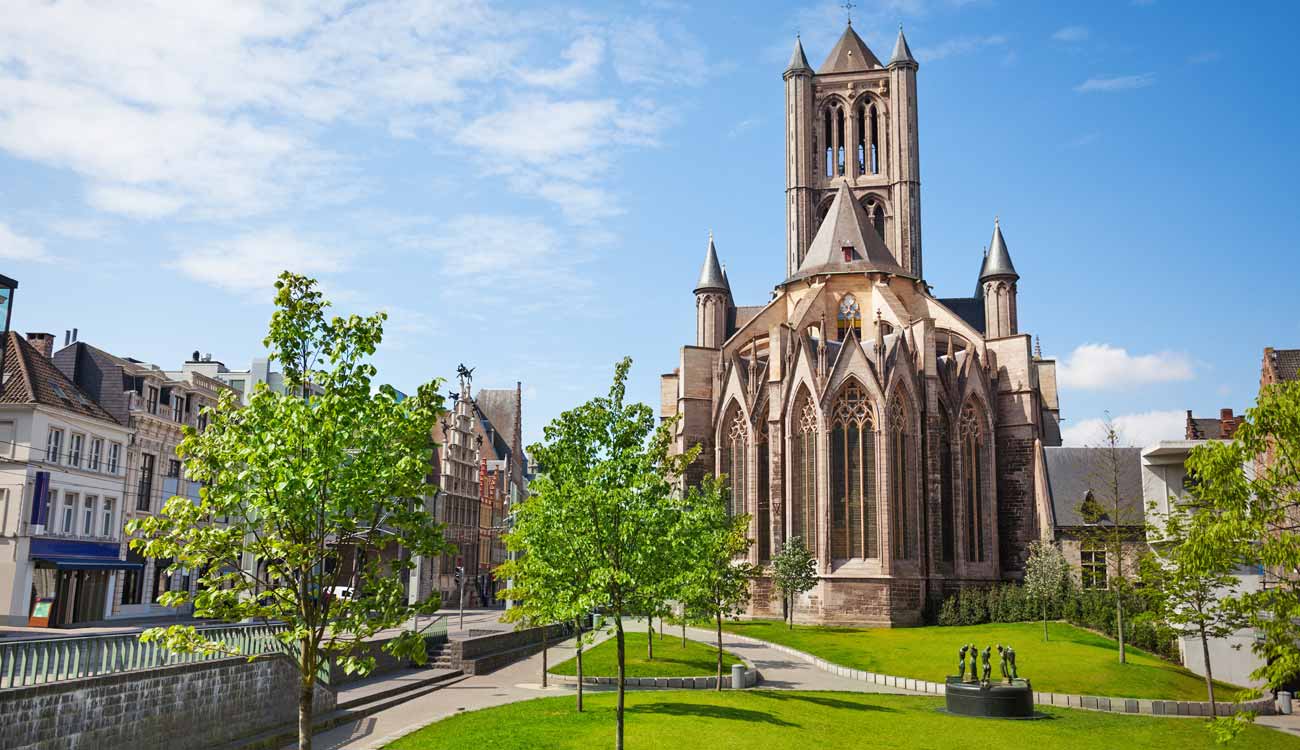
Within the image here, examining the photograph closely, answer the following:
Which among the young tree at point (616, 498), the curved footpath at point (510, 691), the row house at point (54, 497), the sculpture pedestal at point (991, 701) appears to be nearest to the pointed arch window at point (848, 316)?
the curved footpath at point (510, 691)

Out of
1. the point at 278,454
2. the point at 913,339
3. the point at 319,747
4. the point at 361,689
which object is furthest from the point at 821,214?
the point at 278,454

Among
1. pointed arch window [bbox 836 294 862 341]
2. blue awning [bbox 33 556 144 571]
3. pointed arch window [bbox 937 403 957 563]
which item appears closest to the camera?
blue awning [bbox 33 556 144 571]

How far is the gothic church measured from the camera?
158ft

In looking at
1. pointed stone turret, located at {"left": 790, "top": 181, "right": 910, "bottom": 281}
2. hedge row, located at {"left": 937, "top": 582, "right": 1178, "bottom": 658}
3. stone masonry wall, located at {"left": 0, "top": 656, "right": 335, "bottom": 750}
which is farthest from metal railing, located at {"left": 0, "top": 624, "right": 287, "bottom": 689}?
pointed stone turret, located at {"left": 790, "top": 181, "right": 910, "bottom": 281}

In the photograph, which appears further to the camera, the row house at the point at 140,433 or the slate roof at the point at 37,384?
the row house at the point at 140,433

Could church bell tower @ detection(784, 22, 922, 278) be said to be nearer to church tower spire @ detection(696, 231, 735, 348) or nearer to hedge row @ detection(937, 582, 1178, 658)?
church tower spire @ detection(696, 231, 735, 348)

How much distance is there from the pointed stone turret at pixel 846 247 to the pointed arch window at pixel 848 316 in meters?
1.75

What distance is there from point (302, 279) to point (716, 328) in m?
51.3

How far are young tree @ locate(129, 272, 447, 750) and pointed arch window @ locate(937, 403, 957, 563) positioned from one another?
4142 centimetres

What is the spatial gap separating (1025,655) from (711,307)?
112 ft

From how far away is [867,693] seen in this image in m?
28.0

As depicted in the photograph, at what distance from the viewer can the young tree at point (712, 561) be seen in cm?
2164

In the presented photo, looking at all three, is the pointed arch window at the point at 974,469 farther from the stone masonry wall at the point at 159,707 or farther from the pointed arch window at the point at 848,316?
the stone masonry wall at the point at 159,707

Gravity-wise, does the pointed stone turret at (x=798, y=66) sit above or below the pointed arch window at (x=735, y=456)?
above
